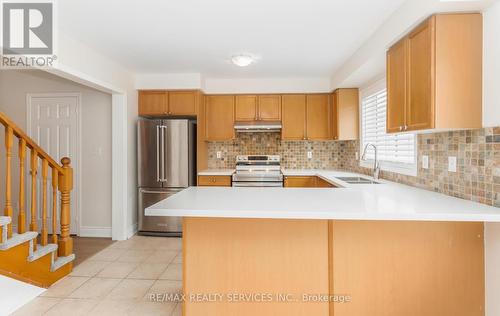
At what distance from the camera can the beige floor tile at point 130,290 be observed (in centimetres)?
244

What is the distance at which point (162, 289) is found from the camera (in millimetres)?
2576

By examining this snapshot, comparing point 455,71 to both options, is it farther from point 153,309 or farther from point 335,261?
point 153,309

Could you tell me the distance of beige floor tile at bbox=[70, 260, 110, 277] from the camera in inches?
114

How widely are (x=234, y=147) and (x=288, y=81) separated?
1.35 m

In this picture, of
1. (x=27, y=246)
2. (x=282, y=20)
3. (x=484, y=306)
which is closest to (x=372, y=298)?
(x=484, y=306)

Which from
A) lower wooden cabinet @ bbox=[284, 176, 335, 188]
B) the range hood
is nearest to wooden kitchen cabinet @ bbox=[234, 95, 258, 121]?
the range hood

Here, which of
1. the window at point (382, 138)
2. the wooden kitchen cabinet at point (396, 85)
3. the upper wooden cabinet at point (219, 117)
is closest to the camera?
the wooden kitchen cabinet at point (396, 85)

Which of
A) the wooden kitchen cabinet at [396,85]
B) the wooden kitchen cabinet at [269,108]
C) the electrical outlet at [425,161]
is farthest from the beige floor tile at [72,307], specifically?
the wooden kitchen cabinet at [269,108]

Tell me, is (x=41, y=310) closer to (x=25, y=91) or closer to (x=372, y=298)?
(x=372, y=298)

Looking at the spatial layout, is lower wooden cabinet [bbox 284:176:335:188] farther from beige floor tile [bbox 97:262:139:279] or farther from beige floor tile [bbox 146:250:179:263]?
beige floor tile [bbox 97:262:139:279]

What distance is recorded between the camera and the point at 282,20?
8.22 ft

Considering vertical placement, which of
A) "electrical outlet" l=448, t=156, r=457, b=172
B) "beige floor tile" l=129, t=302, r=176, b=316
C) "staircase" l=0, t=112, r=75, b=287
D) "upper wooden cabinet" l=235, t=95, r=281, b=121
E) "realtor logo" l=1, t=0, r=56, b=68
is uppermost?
"realtor logo" l=1, t=0, r=56, b=68

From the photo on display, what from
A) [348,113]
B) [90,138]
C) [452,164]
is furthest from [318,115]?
[90,138]

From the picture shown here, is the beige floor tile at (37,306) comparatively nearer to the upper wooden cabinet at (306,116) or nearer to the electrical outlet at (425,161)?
the electrical outlet at (425,161)
